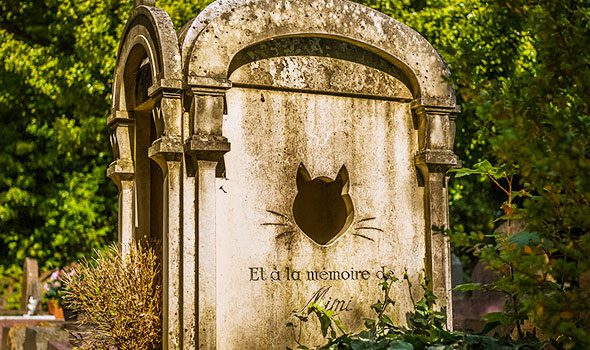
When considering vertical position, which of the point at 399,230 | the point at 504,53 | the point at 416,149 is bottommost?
the point at 399,230

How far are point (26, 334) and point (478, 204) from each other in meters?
11.2

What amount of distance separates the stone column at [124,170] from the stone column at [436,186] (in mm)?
2146

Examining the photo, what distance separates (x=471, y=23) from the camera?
1154cm

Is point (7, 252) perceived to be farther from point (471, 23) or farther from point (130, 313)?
point (130, 313)

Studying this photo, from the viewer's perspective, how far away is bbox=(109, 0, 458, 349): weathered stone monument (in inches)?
219

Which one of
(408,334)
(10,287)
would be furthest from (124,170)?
(10,287)

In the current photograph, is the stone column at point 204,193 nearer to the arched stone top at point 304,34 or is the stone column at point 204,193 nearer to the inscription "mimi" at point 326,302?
the arched stone top at point 304,34

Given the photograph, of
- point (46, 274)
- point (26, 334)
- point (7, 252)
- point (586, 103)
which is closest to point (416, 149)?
point (586, 103)

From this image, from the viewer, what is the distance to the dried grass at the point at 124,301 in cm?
566

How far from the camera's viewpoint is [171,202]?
559cm

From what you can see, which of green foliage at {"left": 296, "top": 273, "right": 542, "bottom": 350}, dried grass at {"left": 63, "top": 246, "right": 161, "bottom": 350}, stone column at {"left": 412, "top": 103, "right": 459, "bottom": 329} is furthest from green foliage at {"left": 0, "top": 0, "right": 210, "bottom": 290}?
green foliage at {"left": 296, "top": 273, "right": 542, "bottom": 350}

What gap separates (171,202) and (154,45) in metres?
1.03

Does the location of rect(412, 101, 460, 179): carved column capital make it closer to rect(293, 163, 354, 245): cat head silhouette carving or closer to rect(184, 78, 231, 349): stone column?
rect(293, 163, 354, 245): cat head silhouette carving

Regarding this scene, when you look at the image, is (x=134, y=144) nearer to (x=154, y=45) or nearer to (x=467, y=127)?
(x=154, y=45)
